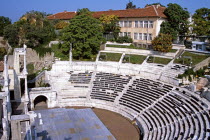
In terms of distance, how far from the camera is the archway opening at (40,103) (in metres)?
29.5

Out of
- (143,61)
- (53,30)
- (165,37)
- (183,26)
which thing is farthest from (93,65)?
(183,26)

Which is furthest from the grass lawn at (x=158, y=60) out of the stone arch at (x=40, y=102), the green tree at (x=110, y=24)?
the stone arch at (x=40, y=102)

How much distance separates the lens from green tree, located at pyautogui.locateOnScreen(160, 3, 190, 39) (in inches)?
1593

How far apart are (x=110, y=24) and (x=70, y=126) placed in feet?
85.5

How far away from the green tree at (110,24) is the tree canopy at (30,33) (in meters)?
9.78

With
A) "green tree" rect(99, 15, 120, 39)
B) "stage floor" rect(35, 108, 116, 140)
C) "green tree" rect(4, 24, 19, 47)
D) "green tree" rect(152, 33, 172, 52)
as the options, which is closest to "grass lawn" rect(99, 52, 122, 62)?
"green tree" rect(152, 33, 172, 52)

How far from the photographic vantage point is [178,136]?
1931 centimetres

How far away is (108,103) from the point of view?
28969 millimetres

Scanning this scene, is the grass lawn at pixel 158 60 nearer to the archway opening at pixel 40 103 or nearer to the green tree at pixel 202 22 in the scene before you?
the green tree at pixel 202 22

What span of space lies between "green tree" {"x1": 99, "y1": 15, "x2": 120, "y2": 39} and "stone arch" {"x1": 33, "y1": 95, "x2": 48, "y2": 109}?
64.0ft

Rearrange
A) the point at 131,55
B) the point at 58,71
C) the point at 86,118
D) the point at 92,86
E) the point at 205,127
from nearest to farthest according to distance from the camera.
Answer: the point at 205,127 < the point at 86,118 < the point at 92,86 < the point at 58,71 < the point at 131,55

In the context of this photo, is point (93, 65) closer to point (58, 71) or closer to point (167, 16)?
point (58, 71)

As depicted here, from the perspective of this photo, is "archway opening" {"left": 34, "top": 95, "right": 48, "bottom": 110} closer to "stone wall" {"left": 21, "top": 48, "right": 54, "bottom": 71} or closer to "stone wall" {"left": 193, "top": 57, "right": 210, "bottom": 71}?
"stone wall" {"left": 21, "top": 48, "right": 54, "bottom": 71}

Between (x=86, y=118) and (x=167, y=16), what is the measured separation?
25.5 meters
